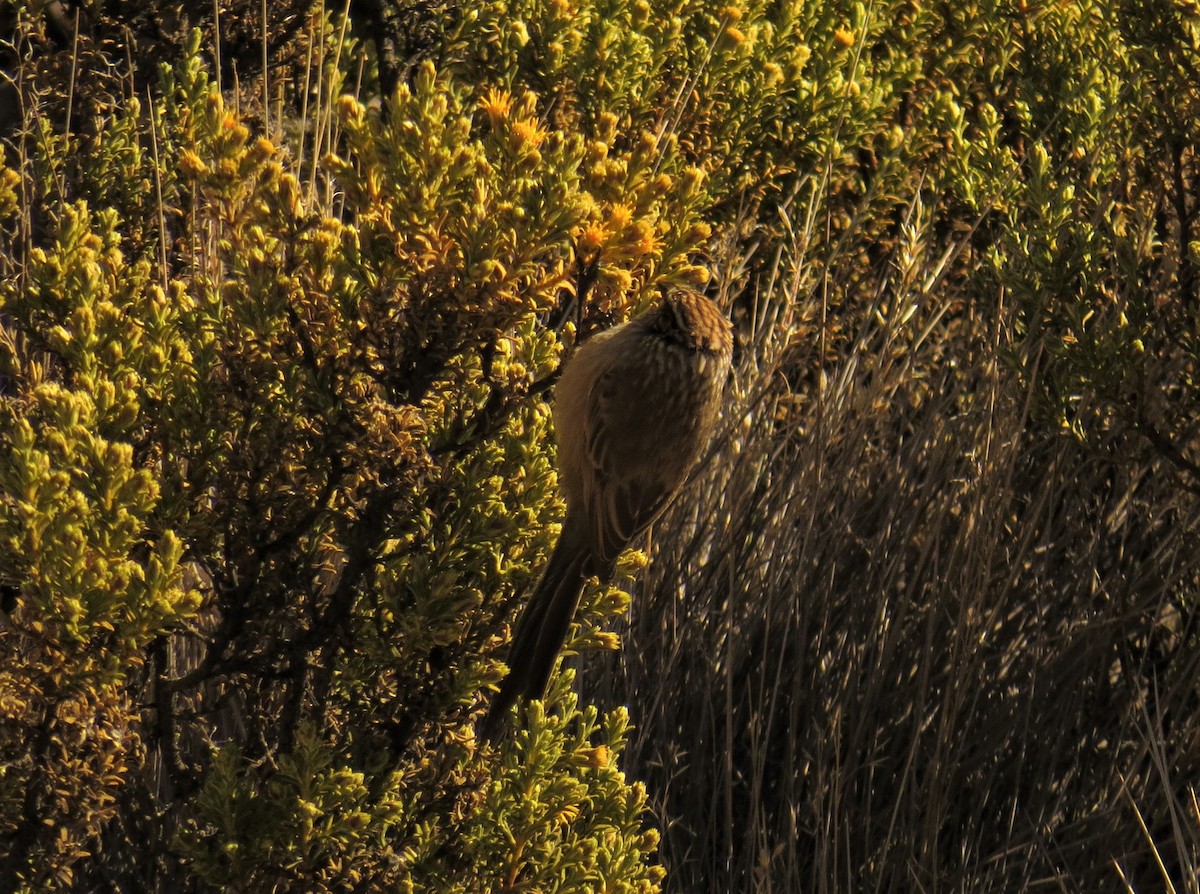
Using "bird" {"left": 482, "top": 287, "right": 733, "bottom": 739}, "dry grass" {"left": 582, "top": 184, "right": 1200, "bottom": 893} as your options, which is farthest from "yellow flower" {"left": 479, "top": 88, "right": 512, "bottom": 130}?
"dry grass" {"left": 582, "top": 184, "right": 1200, "bottom": 893}

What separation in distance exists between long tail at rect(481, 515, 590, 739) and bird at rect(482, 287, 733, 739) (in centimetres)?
36

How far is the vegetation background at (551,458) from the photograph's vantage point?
2449mm

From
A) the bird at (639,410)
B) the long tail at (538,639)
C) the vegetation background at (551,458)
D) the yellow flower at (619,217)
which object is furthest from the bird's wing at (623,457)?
the yellow flower at (619,217)

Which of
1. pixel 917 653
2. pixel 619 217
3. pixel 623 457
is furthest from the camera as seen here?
pixel 917 653

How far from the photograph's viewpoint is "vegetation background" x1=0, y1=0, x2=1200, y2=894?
245cm

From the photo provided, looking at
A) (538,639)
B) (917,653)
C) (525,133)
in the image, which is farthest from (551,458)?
(917,653)

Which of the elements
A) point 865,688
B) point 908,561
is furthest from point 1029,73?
point 865,688

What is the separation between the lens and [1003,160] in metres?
4.09

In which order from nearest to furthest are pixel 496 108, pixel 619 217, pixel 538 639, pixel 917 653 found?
pixel 496 108, pixel 619 217, pixel 538 639, pixel 917 653

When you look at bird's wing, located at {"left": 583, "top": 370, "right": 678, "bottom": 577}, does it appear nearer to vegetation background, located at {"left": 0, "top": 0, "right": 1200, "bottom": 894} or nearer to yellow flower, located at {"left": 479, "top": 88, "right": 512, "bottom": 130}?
vegetation background, located at {"left": 0, "top": 0, "right": 1200, "bottom": 894}

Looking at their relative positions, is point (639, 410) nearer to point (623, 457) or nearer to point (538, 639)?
point (623, 457)

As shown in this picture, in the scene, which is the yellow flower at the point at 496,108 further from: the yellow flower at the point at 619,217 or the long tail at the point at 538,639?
the long tail at the point at 538,639

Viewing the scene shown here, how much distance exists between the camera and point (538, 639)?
2715 mm

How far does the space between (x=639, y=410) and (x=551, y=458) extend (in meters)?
0.73
